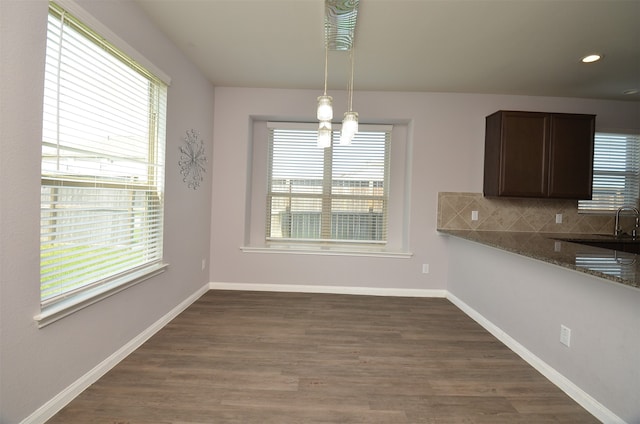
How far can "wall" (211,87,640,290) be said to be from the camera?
3850 millimetres

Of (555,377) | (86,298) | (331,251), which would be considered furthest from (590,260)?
(86,298)

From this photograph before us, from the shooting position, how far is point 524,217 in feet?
12.4

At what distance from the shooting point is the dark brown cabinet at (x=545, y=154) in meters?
3.42

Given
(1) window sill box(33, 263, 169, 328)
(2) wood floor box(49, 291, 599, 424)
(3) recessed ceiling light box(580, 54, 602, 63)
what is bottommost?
(2) wood floor box(49, 291, 599, 424)

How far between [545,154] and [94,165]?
166 inches

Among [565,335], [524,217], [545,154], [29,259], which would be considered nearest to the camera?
[29,259]

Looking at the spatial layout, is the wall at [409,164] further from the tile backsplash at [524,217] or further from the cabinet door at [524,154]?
the cabinet door at [524,154]

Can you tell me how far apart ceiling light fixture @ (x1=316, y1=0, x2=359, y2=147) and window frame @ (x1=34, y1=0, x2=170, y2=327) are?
140 centimetres

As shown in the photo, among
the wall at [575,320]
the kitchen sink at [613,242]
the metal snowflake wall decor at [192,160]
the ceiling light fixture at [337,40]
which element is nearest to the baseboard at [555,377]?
the wall at [575,320]

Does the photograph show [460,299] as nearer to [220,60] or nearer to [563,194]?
[563,194]

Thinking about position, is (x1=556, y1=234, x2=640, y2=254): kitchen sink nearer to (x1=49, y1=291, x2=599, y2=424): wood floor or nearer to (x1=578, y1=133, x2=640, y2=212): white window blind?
(x1=578, y1=133, x2=640, y2=212): white window blind

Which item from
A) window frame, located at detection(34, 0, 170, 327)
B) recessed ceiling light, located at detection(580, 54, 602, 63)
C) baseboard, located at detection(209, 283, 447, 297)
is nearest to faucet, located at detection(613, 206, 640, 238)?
recessed ceiling light, located at detection(580, 54, 602, 63)

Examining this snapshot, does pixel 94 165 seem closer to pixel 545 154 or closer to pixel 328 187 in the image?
pixel 328 187

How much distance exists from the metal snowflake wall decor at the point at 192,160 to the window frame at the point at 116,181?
Result: 39 cm
